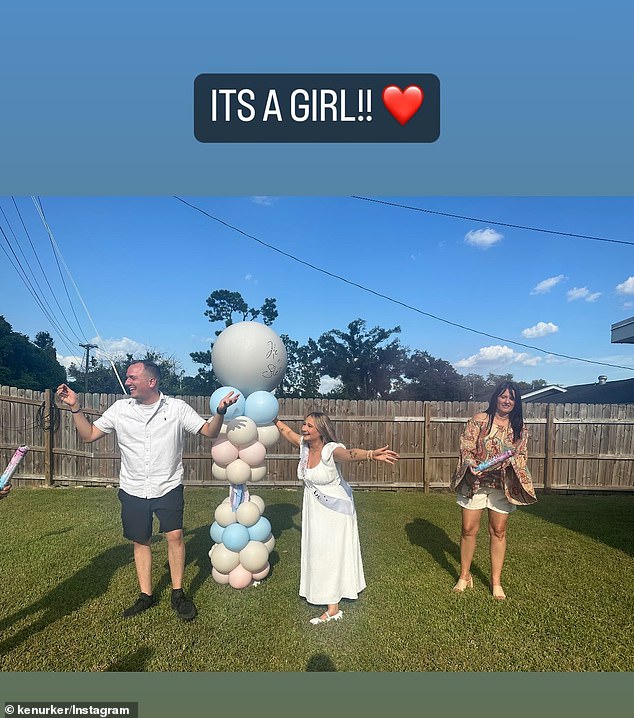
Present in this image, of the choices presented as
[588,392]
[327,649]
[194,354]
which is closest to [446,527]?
[327,649]

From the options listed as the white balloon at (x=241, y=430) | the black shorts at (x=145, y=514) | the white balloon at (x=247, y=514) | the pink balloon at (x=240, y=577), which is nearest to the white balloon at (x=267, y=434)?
the white balloon at (x=241, y=430)

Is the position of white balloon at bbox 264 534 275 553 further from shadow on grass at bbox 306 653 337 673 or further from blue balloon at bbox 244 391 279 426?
shadow on grass at bbox 306 653 337 673

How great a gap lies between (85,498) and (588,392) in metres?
14.7

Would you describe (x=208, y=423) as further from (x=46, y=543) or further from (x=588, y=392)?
(x=588, y=392)

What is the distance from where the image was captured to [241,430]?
12.6ft

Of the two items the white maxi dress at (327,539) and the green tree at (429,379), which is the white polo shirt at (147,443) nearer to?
the white maxi dress at (327,539)

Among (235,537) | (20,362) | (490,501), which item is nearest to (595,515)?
(490,501)

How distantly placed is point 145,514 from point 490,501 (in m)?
2.81

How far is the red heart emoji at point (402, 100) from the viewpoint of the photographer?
2.40 metres

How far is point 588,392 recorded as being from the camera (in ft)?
48.7

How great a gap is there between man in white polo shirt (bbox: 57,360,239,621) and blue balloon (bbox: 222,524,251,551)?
49 cm

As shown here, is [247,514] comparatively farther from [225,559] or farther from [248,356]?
[248,356]

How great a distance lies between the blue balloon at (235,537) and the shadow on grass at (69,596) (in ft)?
3.63

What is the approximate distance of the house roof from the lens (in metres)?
12.4
